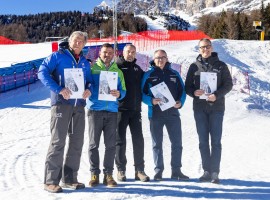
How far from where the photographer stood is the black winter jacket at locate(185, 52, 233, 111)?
5.95 meters

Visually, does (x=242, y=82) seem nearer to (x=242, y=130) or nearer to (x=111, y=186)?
(x=242, y=130)

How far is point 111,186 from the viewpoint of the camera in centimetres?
557

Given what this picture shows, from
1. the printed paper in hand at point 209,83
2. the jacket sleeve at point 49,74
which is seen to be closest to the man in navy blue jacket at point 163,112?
the printed paper in hand at point 209,83

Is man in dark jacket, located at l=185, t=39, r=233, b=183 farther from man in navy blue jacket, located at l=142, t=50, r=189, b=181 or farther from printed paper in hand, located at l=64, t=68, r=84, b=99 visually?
printed paper in hand, located at l=64, t=68, r=84, b=99

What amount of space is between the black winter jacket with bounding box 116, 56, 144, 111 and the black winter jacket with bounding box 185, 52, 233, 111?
2.52 feet

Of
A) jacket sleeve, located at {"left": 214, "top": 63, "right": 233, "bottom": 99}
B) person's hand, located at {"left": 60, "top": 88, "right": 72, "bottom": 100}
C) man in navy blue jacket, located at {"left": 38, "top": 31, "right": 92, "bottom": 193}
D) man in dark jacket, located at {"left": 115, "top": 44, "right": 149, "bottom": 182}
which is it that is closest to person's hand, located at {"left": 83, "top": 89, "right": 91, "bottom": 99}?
man in navy blue jacket, located at {"left": 38, "top": 31, "right": 92, "bottom": 193}

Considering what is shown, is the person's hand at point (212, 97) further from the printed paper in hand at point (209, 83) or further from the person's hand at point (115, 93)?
the person's hand at point (115, 93)

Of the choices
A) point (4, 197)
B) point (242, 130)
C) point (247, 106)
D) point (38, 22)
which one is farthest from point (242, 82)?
point (38, 22)

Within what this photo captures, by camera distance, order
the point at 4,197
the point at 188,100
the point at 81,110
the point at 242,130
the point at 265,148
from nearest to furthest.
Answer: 1. the point at 4,197
2. the point at 81,110
3. the point at 265,148
4. the point at 242,130
5. the point at 188,100

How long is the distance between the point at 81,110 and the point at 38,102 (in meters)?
11.2

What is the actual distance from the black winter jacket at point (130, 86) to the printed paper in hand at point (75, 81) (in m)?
0.77

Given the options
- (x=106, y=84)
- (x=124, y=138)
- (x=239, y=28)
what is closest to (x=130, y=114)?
(x=124, y=138)

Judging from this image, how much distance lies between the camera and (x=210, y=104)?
5.97 meters

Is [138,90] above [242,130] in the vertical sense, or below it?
above
